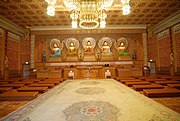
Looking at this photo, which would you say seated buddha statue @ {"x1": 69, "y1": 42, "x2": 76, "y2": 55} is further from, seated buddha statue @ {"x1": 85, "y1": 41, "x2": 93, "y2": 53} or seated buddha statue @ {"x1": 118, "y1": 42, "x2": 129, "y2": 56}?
seated buddha statue @ {"x1": 118, "y1": 42, "x2": 129, "y2": 56}

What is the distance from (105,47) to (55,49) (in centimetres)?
468

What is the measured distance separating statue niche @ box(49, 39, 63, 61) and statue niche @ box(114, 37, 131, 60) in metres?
5.28

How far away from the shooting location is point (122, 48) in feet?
39.5

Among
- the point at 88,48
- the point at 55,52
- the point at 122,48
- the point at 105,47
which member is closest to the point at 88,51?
the point at 88,48

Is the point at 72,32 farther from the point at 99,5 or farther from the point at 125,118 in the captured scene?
the point at 125,118

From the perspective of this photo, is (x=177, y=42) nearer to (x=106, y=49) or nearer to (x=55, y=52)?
(x=106, y=49)

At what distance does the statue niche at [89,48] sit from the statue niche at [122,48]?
2184 millimetres

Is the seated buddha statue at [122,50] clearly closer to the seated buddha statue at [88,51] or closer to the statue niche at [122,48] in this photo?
the statue niche at [122,48]

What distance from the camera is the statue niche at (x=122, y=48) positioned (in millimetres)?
11875

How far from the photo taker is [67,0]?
18.5 feet

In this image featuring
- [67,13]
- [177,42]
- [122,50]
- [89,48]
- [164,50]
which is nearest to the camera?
[67,13]

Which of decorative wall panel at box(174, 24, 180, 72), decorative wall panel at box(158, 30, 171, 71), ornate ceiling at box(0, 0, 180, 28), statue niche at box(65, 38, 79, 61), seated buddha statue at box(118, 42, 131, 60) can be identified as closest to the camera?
ornate ceiling at box(0, 0, 180, 28)

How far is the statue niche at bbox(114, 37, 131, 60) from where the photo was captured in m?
11.9

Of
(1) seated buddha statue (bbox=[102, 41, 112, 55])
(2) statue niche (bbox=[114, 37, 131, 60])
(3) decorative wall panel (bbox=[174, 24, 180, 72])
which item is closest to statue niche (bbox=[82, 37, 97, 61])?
(1) seated buddha statue (bbox=[102, 41, 112, 55])
